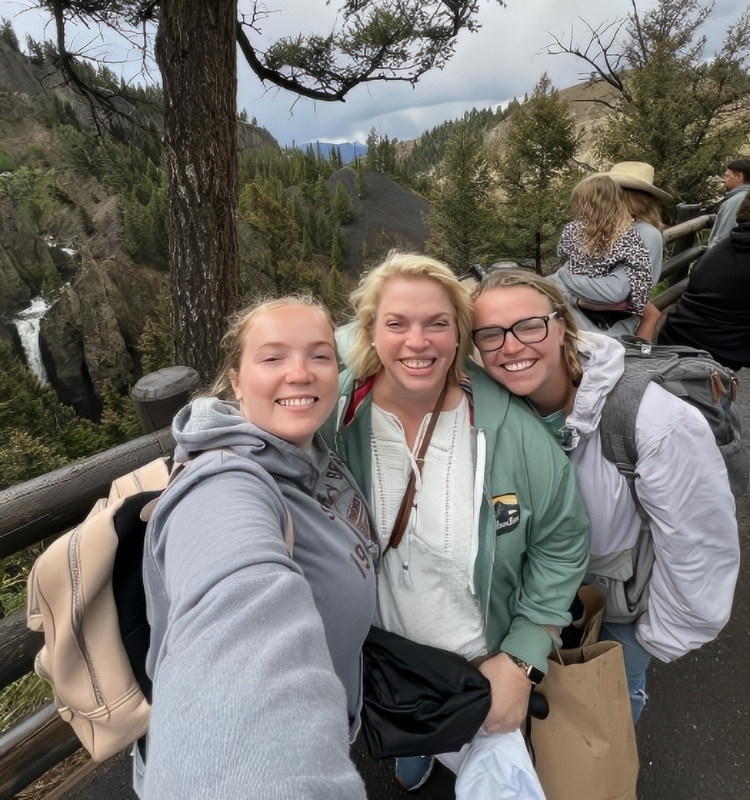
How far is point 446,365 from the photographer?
1.36 metres

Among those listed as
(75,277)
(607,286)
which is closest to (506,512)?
(607,286)

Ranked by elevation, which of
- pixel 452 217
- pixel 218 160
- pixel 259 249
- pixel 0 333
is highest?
pixel 218 160

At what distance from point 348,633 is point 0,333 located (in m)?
36.5

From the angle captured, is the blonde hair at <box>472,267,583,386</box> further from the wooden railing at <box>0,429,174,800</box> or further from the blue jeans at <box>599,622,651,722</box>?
the wooden railing at <box>0,429,174,800</box>

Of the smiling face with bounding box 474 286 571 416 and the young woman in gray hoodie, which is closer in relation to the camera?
the young woman in gray hoodie

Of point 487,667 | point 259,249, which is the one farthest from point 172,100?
point 259,249

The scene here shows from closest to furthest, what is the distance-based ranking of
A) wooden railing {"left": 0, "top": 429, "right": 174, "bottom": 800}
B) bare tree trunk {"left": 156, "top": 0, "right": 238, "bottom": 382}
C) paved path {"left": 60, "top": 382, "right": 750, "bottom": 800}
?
wooden railing {"left": 0, "top": 429, "right": 174, "bottom": 800}, paved path {"left": 60, "top": 382, "right": 750, "bottom": 800}, bare tree trunk {"left": 156, "top": 0, "right": 238, "bottom": 382}

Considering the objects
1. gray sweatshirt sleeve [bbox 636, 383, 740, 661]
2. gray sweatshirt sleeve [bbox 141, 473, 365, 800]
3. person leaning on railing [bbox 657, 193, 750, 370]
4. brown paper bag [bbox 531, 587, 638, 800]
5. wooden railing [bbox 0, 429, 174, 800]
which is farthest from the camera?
person leaning on railing [bbox 657, 193, 750, 370]

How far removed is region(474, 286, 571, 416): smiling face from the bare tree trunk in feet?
11.7

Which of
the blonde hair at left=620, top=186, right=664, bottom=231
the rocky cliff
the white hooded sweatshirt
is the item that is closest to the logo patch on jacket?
the white hooded sweatshirt

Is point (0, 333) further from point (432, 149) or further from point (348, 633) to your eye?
point (432, 149)

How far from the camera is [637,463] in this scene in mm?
1298

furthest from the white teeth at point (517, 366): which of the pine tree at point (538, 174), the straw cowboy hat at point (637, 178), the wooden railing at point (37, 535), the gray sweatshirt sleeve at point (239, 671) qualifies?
the pine tree at point (538, 174)

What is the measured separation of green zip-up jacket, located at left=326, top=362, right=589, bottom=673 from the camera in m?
1.29
